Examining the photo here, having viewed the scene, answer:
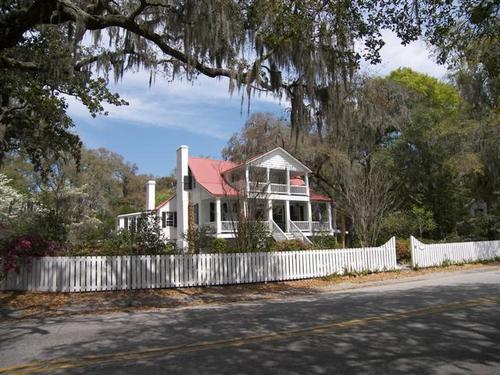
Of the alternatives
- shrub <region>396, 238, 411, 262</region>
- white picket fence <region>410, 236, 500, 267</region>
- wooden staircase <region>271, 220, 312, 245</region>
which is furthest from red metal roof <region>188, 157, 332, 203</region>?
white picket fence <region>410, 236, 500, 267</region>

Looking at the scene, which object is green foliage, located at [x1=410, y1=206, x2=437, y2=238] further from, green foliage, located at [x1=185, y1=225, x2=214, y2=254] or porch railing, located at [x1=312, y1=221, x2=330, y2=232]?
green foliage, located at [x1=185, y1=225, x2=214, y2=254]

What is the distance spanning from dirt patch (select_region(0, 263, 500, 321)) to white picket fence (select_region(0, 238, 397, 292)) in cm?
25

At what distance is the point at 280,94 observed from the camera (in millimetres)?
12969

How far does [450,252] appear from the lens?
23.1 m

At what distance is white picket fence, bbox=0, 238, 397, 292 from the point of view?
13477mm

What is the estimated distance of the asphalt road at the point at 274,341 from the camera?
18.6 ft

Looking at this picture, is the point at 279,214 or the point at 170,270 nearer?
the point at 170,270

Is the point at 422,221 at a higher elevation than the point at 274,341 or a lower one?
higher

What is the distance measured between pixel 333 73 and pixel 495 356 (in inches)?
286

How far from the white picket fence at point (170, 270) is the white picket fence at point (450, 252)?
396 centimetres

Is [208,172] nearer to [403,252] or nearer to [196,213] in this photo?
[196,213]

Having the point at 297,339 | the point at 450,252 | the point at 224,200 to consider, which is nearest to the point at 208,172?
the point at 224,200

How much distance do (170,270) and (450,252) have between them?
571 inches

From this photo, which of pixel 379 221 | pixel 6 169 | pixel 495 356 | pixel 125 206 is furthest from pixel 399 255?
pixel 125 206
